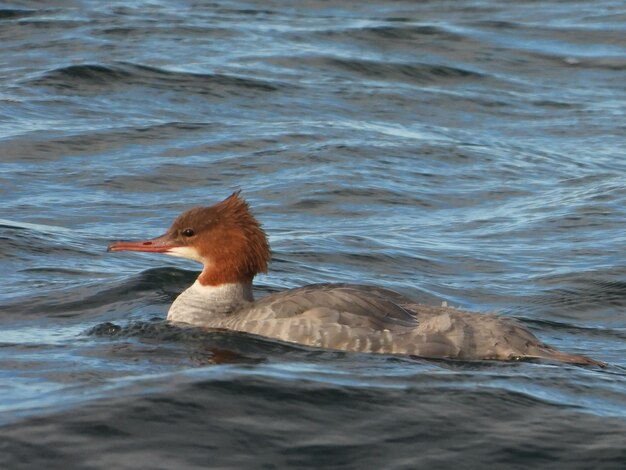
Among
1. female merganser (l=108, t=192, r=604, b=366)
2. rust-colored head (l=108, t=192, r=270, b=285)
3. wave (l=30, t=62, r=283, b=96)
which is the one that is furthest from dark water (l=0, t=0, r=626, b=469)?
rust-colored head (l=108, t=192, r=270, b=285)

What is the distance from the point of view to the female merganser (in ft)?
29.7

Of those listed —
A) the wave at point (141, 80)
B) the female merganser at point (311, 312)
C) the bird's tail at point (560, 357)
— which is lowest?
the bird's tail at point (560, 357)

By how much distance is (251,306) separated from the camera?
968cm

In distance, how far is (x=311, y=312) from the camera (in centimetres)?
929

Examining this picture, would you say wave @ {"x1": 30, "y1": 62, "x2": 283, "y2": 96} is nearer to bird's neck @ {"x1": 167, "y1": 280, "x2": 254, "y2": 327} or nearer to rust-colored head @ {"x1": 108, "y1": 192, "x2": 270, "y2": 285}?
rust-colored head @ {"x1": 108, "y1": 192, "x2": 270, "y2": 285}

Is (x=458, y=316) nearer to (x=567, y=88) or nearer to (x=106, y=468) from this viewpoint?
(x=106, y=468)

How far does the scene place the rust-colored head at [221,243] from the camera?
1012 centimetres

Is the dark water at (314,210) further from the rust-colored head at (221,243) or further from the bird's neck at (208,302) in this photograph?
the rust-colored head at (221,243)

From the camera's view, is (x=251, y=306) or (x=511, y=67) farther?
(x=511, y=67)

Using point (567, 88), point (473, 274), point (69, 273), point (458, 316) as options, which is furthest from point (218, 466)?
point (567, 88)

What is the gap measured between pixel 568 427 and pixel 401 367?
138cm

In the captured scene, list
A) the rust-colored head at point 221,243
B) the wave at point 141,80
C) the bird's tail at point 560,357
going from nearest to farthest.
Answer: the bird's tail at point 560,357 → the rust-colored head at point 221,243 → the wave at point 141,80

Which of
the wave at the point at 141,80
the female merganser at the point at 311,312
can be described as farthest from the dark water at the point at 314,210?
the female merganser at the point at 311,312

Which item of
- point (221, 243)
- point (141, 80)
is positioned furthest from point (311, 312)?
point (141, 80)
